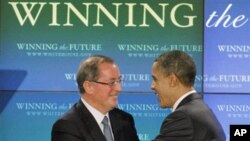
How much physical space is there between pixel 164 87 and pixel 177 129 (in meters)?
0.25

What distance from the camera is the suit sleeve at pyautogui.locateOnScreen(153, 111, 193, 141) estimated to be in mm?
2631

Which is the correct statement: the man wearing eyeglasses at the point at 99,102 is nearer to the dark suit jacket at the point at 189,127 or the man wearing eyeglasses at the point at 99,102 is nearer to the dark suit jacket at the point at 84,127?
the dark suit jacket at the point at 84,127

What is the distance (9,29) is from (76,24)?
55 cm

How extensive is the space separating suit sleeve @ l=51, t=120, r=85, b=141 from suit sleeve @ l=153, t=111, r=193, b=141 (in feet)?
1.45

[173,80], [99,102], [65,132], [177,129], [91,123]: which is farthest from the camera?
[99,102]

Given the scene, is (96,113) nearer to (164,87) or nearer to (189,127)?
(164,87)

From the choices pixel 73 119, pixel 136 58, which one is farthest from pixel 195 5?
pixel 73 119

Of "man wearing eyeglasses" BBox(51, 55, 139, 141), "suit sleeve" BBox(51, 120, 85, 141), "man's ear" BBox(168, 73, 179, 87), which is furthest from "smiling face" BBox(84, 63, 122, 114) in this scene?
"man's ear" BBox(168, 73, 179, 87)

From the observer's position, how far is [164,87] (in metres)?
2.79

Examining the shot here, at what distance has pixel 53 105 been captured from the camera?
16.1 ft

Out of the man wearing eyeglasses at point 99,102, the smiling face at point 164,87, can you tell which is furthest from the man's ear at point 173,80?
the man wearing eyeglasses at point 99,102

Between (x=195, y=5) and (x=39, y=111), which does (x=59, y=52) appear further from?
(x=195, y=5)

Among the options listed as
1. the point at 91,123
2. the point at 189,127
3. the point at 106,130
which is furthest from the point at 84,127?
the point at 189,127

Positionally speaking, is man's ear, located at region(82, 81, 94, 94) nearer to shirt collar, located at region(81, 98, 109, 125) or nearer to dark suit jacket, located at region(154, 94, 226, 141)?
shirt collar, located at region(81, 98, 109, 125)
